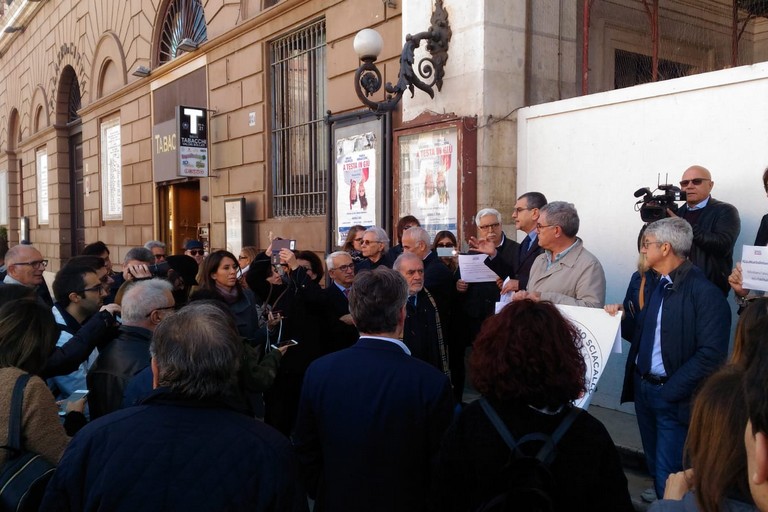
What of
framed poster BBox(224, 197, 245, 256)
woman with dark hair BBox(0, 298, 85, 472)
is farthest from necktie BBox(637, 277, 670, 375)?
framed poster BBox(224, 197, 245, 256)

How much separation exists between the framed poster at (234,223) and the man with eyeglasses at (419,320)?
672cm

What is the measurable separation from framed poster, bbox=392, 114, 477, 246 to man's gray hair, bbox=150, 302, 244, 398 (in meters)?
4.96

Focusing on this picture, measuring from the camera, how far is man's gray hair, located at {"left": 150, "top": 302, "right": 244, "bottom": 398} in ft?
6.37

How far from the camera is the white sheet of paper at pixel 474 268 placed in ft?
17.0

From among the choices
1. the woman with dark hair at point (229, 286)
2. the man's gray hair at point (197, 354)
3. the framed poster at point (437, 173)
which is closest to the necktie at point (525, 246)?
the framed poster at point (437, 173)

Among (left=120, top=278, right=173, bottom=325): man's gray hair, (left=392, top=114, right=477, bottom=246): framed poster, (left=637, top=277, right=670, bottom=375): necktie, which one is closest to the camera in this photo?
(left=120, top=278, right=173, bottom=325): man's gray hair

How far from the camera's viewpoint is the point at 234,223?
1094 cm

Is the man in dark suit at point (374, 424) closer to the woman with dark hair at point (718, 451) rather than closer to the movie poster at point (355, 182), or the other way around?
the woman with dark hair at point (718, 451)

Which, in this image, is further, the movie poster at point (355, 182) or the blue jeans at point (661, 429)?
the movie poster at point (355, 182)

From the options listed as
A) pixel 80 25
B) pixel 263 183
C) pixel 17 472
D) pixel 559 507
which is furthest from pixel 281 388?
pixel 80 25

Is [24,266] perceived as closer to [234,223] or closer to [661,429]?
[661,429]

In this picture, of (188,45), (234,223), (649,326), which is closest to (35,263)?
(649,326)

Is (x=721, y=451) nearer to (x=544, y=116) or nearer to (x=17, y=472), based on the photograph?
(x=17, y=472)

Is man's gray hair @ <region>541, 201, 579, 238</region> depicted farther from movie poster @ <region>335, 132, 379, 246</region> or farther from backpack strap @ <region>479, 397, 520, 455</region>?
movie poster @ <region>335, 132, 379, 246</region>
